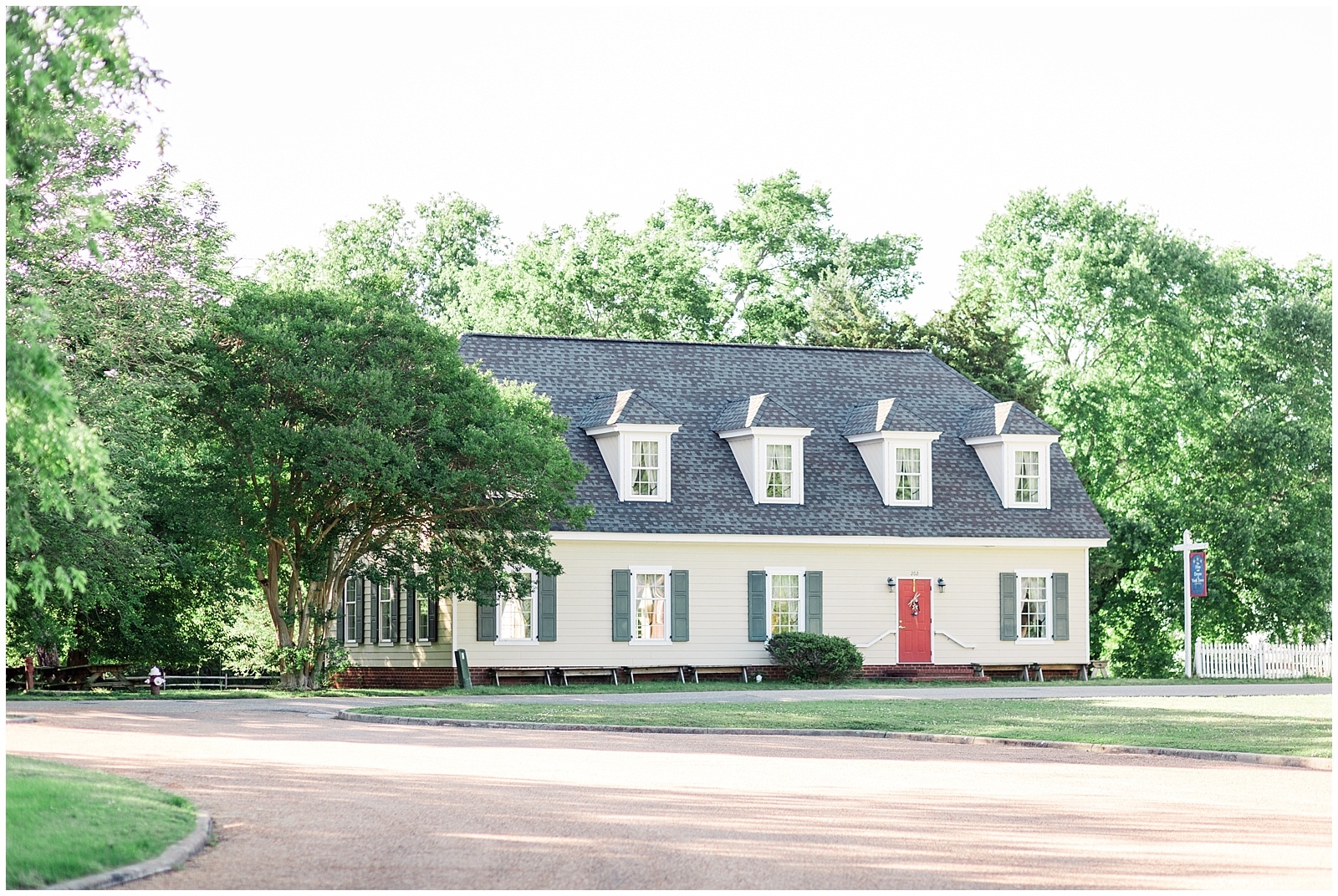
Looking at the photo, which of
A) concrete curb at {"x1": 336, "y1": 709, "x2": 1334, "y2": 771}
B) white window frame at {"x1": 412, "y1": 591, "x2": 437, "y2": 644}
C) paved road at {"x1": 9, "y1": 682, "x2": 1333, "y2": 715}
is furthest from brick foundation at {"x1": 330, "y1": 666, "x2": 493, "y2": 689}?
concrete curb at {"x1": 336, "y1": 709, "x2": 1334, "y2": 771}

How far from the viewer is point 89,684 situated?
117 feet

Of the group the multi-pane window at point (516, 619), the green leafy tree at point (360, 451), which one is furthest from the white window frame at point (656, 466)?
the green leafy tree at point (360, 451)

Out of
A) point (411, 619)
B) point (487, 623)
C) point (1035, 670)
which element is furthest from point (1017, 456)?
point (411, 619)

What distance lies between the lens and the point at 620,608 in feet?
117

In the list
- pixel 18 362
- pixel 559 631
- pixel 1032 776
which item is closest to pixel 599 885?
pixel 18 362

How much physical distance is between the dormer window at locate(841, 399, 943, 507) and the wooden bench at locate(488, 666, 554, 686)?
8.76 m

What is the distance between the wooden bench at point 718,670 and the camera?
3603cm

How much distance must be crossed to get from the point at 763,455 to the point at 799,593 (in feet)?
10.2

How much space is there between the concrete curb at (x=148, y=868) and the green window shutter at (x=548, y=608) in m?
23.2

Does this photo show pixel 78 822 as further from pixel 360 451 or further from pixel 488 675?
pixel 488 675

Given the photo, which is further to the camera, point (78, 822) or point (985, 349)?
point (985, 349)

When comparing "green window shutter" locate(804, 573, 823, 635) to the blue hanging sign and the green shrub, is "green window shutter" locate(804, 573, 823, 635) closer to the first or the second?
the green shrub

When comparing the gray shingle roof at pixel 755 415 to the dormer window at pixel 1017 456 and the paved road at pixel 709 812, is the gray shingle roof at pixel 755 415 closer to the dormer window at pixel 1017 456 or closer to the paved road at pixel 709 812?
the dormer window at pixel 1017 456

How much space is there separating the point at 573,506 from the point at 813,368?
10.7 metres
